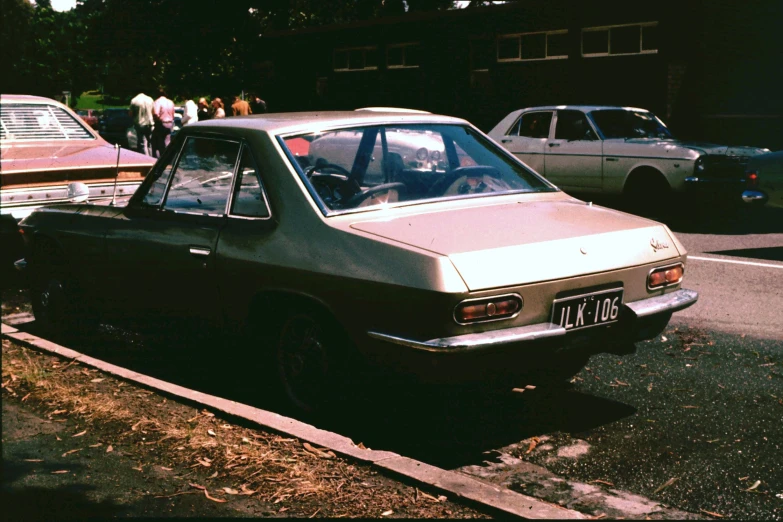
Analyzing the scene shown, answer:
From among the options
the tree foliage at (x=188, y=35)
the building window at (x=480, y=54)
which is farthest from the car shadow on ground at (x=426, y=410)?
the tree foliage at (x=188, y=35)

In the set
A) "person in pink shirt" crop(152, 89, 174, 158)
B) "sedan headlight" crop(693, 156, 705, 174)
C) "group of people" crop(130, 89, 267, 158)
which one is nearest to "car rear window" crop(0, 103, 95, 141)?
"sedan headlight" crop(693, 156, 705, 174)

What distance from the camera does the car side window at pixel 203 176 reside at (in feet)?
17.7

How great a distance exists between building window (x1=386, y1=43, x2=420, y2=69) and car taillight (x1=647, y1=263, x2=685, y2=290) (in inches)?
1045

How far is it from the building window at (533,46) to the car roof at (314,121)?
66.5 feet

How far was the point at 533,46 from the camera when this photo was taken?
2628 centimetres

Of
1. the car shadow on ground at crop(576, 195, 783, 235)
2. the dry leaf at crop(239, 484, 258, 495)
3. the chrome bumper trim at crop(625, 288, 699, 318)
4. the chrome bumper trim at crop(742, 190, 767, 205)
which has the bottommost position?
the car shadow on ground at crop(576, 195, 783, 235)

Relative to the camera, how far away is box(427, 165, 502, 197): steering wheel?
5.16 meters

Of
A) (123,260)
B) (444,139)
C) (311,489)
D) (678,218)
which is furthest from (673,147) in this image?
(311,489)

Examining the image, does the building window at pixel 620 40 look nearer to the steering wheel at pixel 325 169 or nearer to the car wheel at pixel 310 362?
the steering wheel at pixel 325 169

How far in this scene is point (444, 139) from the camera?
5.67 meters

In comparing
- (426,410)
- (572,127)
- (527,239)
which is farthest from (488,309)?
(572,127)

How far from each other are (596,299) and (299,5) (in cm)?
4744

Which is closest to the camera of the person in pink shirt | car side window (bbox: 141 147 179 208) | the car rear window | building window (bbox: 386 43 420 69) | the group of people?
car side window (bbox: 141 147 179 208)

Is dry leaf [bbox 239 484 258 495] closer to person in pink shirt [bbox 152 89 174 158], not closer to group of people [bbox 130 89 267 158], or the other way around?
person in pink shirt [bbox 152 89 174 158]
